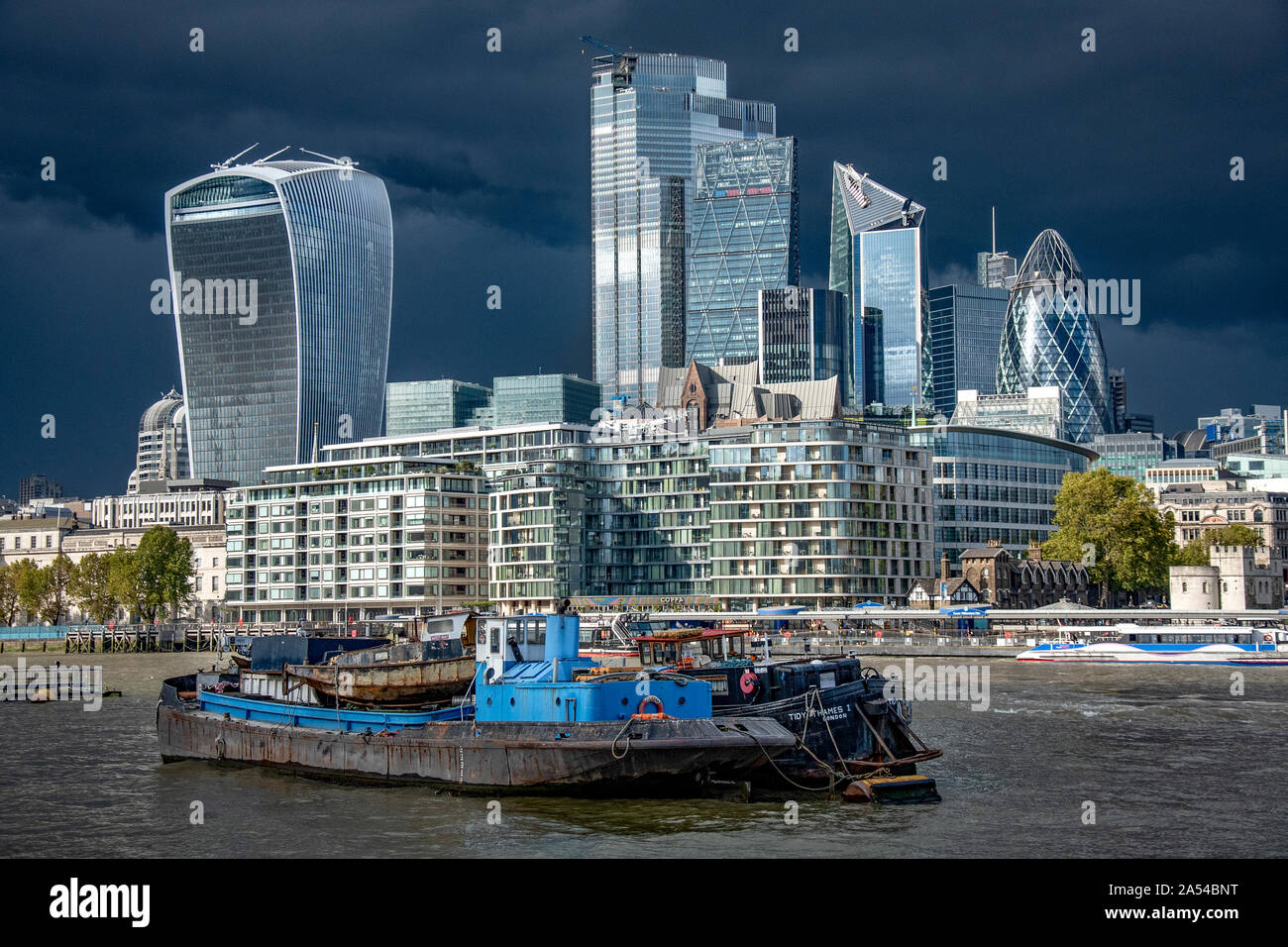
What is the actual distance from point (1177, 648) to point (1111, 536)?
187 feet

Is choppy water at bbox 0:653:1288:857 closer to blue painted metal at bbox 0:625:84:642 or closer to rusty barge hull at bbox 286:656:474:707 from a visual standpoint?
rusty barge hull at bbox 286:656:474:707

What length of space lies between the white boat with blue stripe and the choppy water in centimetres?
5792

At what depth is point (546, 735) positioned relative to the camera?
4616 centimetres

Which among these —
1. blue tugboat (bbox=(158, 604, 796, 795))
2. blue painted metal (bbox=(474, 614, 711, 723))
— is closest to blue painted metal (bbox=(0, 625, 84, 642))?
blue tugboat (bbox=(158, 604, 796, 795))

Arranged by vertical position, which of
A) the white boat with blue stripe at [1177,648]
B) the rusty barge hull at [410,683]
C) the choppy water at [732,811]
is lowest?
the white boat with blue stripe at [1177,648]

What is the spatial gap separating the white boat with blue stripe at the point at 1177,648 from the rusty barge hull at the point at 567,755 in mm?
89428

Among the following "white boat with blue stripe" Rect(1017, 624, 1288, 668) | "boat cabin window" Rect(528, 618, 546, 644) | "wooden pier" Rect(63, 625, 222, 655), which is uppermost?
"boat cabin window" Rect(528, 618, 546, 644)

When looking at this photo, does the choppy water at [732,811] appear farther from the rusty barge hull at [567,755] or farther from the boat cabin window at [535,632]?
the boat cabin window at [535,632]

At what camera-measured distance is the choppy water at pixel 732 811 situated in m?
38.2

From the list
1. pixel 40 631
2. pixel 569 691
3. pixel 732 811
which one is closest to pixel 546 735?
pixel 569 691

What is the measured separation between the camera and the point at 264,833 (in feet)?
137

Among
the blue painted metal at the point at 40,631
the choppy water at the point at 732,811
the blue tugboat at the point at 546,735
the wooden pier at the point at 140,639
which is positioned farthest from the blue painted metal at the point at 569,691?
the blue painted metal at the point at 40,631

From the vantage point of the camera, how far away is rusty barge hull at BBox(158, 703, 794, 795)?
44719 millimetres
